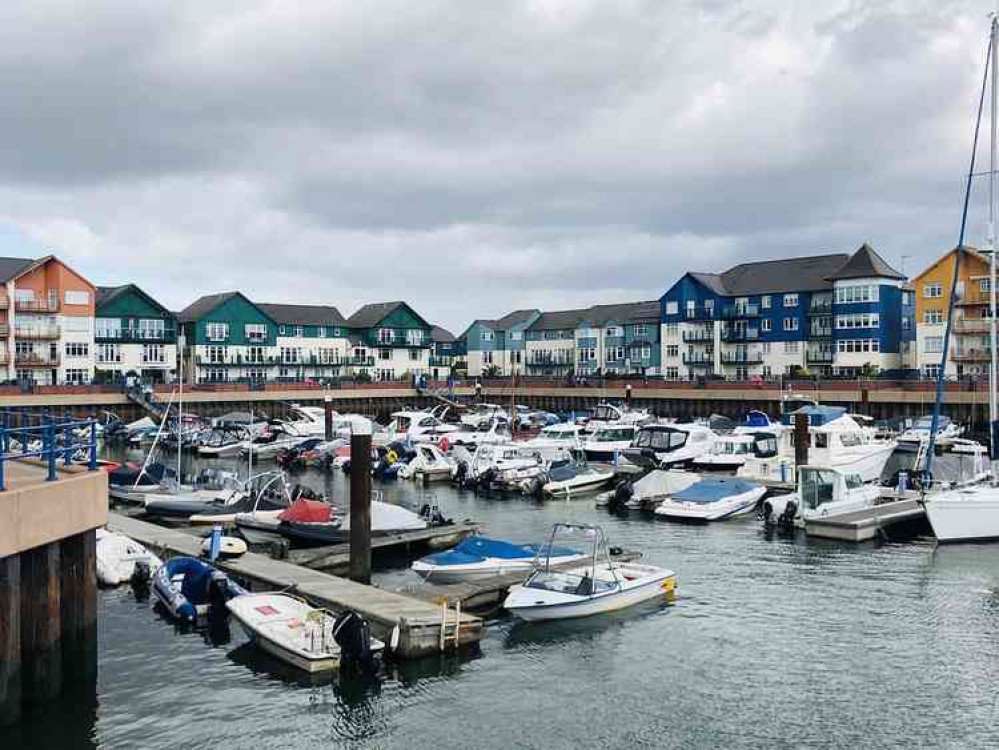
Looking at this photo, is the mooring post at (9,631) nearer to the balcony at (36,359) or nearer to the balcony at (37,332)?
the balcony at (36,359)

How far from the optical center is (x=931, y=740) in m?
17.5

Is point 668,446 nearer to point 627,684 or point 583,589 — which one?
point 583,589

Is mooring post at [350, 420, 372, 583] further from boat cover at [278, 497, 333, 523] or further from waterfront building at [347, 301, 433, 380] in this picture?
waterfront building at [347, 301, 433, 380]

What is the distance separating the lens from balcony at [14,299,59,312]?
90250 mm

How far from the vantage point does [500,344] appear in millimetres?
137000

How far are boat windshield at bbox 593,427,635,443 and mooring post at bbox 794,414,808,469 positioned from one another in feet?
53.2

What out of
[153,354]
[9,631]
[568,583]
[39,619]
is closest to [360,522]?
[568,583]

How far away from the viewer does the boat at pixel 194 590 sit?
2392cm

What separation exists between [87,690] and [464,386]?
86.0m

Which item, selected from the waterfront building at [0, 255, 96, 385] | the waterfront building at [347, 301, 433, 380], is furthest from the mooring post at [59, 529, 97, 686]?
the waterfront building at [347, 301, 433, 380]

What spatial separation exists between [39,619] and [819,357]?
95686mm

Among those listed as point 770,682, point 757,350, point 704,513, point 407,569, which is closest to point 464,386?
point 757,350

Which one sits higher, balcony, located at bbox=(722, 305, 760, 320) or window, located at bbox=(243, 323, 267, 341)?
balcony, located at bbox=(722, 305, 760, 320)

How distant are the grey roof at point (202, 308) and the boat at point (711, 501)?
79.3 m
